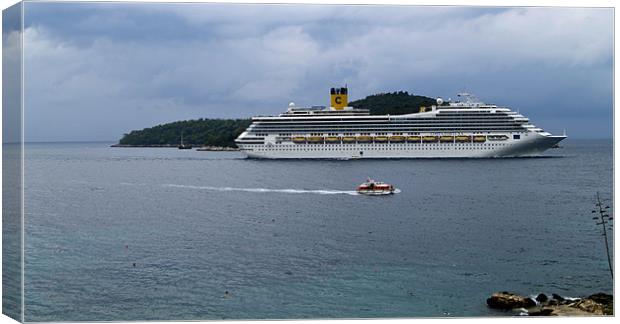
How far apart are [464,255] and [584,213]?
560cm

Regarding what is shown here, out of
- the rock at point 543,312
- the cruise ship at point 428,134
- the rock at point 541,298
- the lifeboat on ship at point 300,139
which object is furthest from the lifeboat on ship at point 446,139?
the rock at point 543,312

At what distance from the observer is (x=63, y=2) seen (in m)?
8.23

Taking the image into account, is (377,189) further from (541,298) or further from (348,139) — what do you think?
(348,139)

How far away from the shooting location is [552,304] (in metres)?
9.65

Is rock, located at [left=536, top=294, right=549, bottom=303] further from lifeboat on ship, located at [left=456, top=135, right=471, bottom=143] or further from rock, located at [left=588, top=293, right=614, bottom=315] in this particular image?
lifeboat on ship, located at [left=456, top=135, right=471, bottom=143]

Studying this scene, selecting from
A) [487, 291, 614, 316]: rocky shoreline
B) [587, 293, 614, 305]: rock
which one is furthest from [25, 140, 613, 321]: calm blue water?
[587, 293, 614, 305]: rock

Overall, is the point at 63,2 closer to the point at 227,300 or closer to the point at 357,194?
the point at 227,300

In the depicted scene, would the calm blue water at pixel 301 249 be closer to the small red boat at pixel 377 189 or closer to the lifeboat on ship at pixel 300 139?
the small red boat at pixel 377 189

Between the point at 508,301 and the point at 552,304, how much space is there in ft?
1.66

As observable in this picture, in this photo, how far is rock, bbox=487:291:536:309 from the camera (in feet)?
31.6

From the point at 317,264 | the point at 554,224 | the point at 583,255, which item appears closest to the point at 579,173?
the point at 554,224

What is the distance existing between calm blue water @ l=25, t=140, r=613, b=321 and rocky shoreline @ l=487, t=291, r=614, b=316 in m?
0.28

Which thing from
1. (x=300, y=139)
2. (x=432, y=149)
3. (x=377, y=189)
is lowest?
(x=377, y=189)

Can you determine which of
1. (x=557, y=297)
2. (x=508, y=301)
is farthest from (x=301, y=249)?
(x=557, y=297)
